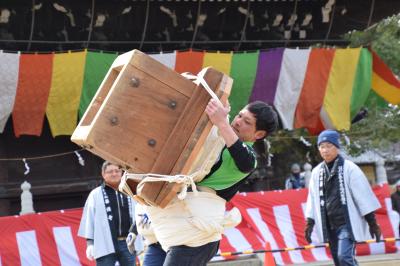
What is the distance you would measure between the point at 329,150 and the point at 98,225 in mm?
2403

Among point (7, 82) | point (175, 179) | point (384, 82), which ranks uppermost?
point (384, 82)

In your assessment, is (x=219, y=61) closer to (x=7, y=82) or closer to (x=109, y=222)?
(x=7, y=82)

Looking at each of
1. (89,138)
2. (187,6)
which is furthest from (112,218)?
(187,6)

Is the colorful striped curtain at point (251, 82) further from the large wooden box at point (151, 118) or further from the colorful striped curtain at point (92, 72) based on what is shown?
the large wooden box at point (151, 118)

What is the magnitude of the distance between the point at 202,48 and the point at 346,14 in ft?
11.3

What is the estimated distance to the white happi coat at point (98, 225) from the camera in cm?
721

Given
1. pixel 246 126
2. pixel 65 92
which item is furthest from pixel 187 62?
pixel 246 126

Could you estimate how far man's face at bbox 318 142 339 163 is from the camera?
7.11m

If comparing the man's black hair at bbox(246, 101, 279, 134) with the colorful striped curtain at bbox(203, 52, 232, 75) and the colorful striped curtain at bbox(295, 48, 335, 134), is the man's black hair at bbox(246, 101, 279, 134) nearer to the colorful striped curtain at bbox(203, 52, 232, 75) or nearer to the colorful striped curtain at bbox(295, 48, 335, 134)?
the colorful striped curtain at bbox(203, 52, 232, 75)

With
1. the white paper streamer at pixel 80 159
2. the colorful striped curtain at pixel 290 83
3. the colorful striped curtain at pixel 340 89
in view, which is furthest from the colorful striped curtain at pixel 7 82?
the colorful striped curtain at pixel 340 89

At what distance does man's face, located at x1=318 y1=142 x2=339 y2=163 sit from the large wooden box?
3501 millimetres

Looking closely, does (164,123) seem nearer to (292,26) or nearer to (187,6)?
(187,6)

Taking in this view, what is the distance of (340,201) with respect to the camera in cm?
714

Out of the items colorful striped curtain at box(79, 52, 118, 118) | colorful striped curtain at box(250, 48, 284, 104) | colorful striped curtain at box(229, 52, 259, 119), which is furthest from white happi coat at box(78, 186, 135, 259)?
colorful striped curtain at box(250, 48, 284, 104)
